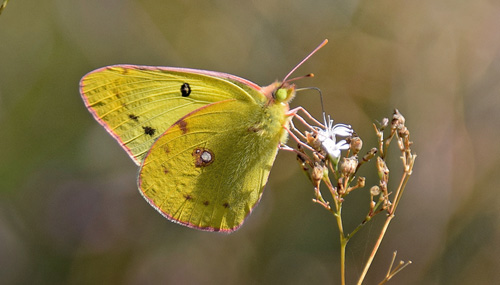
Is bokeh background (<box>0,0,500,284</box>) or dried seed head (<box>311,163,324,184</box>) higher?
dried seed head (<box>311,163,324,184</box>)

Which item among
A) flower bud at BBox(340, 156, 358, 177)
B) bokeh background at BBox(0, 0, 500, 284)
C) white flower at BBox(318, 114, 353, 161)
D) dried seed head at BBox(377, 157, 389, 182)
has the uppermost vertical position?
dried seed head at BBox(377, 157, 389, 182)

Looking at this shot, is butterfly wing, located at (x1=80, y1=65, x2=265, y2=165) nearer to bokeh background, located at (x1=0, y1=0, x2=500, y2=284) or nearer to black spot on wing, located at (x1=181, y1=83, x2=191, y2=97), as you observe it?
black spot on wing, located at (x1=181, y1=83, x2=191, y2=97)

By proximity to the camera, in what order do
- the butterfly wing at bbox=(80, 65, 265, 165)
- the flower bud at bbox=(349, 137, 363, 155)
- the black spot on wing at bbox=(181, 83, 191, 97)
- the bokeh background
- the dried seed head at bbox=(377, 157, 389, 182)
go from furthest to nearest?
the bokeh background < the black spot on wing at bbox=(181, 83, 191, 97) < the butterfly wing at bbox=(80, 65, 265, 165) < the flower bud at bbox=(349, 137, 363, 155) < the dried seed head at bbox=(377, 157, 389, 182)

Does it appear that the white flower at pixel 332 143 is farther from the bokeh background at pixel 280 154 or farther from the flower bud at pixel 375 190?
the bokeh background at pixel 280 154

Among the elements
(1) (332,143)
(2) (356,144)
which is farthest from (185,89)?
(2) (356,144)

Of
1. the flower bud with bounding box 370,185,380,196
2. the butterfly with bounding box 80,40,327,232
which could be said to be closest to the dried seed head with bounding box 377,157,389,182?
the flower bud with bounding box 370,185,380,196

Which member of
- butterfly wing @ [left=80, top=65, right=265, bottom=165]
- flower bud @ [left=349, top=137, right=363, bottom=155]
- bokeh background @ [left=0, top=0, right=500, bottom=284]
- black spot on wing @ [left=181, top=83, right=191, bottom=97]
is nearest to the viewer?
flower bud @ [left=349, top=137, right=363, bottom=155]

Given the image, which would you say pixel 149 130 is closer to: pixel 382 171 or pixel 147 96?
pixel 147 96

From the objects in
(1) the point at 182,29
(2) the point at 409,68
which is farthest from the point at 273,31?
(2) the point at 409,68

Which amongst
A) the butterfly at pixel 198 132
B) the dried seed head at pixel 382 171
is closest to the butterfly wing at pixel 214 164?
the butterfly at pixel 198 132
